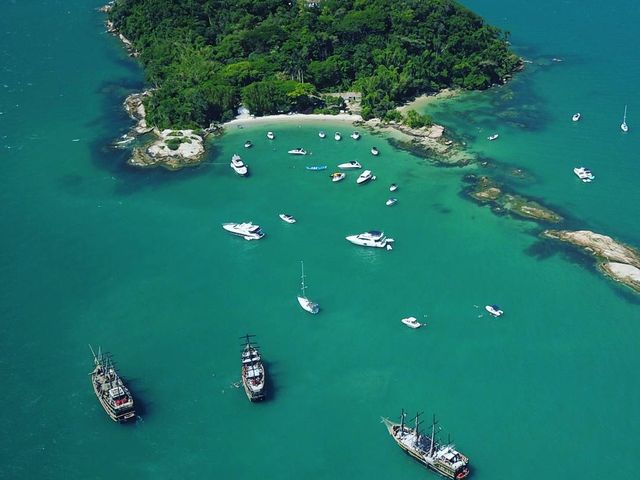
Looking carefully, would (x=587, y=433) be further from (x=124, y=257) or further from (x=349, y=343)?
(x=124, y=257)

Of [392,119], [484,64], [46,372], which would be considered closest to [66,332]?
[46,372]

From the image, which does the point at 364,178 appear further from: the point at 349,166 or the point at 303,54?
the point at 303,54

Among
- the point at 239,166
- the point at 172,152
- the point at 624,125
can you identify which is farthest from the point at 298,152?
the point at 624,125

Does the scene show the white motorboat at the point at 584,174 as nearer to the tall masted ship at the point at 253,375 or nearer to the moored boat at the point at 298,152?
the moored boat at the point at 298,152

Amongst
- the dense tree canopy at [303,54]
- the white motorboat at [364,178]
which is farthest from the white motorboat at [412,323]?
the dense tree canopy at [303,54]

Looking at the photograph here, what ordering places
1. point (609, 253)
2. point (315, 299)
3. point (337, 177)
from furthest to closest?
point (337, 177), point (609, 253), point (315, 299)

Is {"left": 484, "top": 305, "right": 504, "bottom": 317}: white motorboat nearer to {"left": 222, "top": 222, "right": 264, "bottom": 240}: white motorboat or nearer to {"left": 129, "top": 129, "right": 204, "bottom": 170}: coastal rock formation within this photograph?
{"left": 222, "top": 222, "right": 264, "bottom": 240}: white motorboat

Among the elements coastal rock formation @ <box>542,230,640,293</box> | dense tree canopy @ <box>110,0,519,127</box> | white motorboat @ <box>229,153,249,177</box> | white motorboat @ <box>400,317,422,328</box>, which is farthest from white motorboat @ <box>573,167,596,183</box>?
white motorboat @ <box>229,153,249,177</box>
